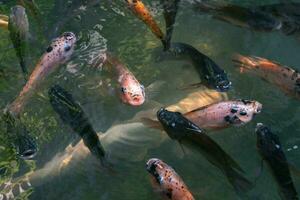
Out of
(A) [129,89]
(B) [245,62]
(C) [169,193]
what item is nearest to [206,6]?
(B) [245,62]

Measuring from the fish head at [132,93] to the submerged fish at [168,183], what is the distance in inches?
23.0

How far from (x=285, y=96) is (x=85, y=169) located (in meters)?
1.75

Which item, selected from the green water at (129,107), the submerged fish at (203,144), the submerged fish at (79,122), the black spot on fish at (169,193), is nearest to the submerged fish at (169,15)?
the green water at (129,107)

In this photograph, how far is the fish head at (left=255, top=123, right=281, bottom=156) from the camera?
350 cm

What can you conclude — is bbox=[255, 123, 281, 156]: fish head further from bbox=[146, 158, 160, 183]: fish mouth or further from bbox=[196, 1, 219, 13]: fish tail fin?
bbox=[196, 1, 219, 13]: fish tail fin

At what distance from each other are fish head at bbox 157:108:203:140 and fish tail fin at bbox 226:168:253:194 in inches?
13.7

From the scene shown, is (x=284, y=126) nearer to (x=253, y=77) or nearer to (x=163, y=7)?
(x=253, y=77)

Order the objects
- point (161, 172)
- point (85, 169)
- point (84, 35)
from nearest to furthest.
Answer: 1. point (161, 172)
2. point (85, 169)
3. point (84, 35)

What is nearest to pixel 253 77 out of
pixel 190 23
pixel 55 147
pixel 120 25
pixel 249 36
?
pixel 249 36

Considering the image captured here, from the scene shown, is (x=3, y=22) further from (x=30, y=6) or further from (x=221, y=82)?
(x=221, y=82)

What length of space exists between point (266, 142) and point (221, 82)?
614 mm

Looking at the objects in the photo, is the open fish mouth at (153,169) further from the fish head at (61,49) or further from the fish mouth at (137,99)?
the fish head at (61,49)

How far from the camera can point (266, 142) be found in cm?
354

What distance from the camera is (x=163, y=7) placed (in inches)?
196
